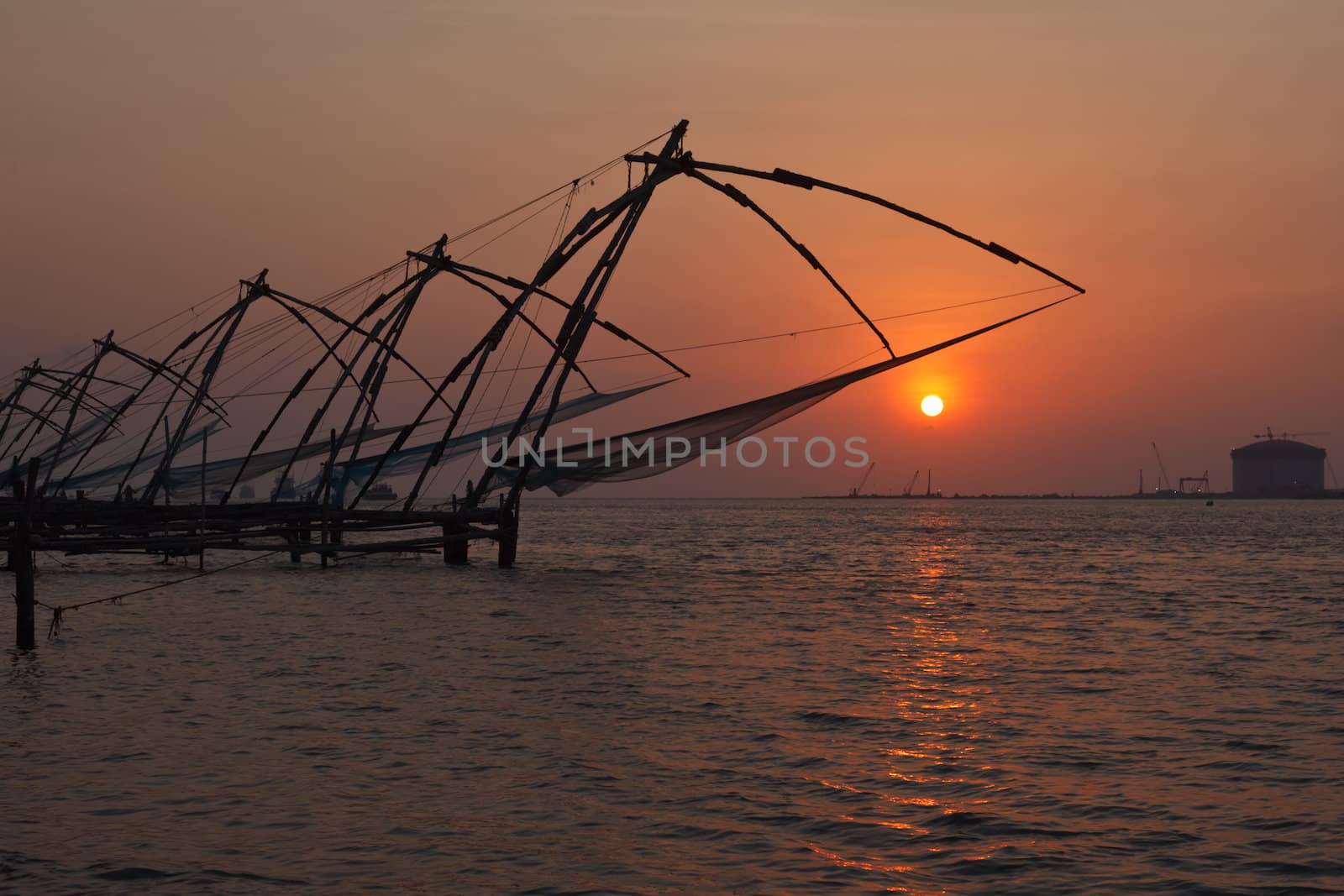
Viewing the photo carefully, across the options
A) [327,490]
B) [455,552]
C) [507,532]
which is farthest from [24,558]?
[455,552]

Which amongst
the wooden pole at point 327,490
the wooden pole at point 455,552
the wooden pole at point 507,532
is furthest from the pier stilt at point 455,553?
the wooden pole at point 327,490

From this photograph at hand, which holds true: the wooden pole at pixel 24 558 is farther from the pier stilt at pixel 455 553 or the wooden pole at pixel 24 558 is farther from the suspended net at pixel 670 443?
the pier stilt at pixel 455 553

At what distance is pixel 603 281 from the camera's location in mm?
22359

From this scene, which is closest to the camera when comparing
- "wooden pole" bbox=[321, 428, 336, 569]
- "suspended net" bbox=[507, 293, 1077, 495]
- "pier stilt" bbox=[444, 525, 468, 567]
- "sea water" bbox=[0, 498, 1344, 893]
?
"sea water" bbox=[0, 498, 1344, 893]

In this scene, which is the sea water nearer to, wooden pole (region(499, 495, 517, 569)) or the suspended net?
the suspended net

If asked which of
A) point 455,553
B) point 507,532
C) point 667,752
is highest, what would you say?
point 507,532

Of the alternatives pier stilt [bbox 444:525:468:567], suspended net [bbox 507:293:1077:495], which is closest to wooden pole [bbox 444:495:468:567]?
pier stilt [bbox 444:525:468:567]

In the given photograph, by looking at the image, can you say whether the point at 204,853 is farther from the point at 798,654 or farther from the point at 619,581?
the point at 619,581

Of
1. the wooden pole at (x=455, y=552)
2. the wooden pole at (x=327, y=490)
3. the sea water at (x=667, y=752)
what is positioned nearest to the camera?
the sea water at (x=667, y=752)

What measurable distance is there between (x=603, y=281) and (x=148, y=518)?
1097 cm

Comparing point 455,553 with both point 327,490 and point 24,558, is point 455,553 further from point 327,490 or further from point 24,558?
point 24,558

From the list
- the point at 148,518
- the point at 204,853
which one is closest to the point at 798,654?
the point at 204,853

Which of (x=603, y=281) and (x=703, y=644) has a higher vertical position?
(x=603, y=281)

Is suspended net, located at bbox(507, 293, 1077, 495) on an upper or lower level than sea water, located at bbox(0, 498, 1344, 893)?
upper
